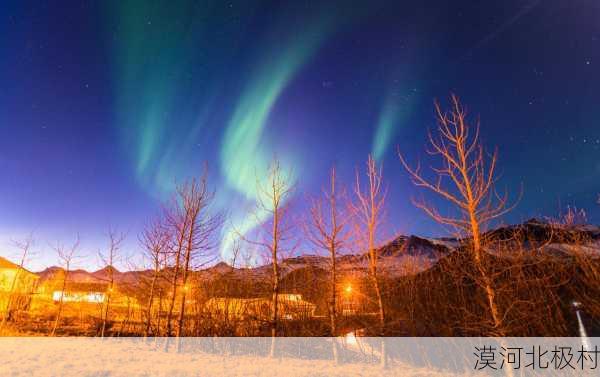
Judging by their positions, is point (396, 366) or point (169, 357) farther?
point (169, 357)

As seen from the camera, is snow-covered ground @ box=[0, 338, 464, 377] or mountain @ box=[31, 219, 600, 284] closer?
mountain @ box=[31, 219, 600, 284]

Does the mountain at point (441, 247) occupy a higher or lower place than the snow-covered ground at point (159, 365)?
higher

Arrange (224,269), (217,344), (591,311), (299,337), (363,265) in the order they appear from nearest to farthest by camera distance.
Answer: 1. (591,311)
2. (363,265)
3. (299,337)
4. (217,344)
5. (224,269)

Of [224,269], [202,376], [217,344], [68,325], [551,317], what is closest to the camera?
[551,317]

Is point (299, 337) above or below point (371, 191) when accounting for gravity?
below

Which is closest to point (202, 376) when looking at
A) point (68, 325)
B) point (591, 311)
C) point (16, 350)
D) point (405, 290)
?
point (405, 290)

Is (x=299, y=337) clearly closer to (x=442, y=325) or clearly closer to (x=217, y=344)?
(x=217, y=344)

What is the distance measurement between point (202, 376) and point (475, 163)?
8782mm

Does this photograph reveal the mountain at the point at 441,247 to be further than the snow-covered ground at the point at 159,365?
No

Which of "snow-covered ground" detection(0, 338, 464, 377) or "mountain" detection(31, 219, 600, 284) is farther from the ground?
"mountain" detection(31, 219, 600, 284)

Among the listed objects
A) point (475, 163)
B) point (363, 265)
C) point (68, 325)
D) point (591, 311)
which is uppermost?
point (475, 163)

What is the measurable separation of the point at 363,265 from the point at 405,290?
1.93 metres

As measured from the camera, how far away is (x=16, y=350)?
11.6m

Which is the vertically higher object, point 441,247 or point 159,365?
point 441,247
